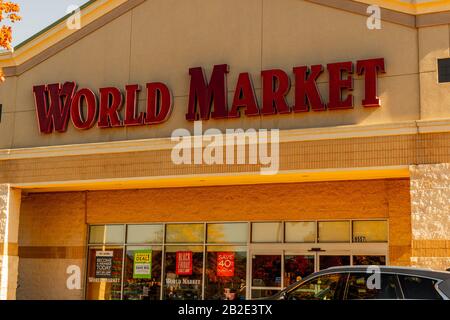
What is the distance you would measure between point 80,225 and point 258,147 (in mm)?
8126

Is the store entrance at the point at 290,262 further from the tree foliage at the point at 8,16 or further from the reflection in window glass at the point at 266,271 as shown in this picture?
the tree foliage at the point at 8,16

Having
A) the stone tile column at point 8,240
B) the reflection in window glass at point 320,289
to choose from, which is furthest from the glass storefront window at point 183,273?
the reflection in window glass at point 320,289

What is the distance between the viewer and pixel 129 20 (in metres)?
21.3

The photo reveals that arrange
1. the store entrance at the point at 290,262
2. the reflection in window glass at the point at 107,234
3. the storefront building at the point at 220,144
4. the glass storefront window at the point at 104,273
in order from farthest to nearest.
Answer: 1. the reflection in window glass at the point at 107,234
2. the glass storefront window at the point at 104,273
3. the store entrance at the point at 290,262
4. the storefront building at the point at 220,144

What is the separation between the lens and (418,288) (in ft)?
30.7

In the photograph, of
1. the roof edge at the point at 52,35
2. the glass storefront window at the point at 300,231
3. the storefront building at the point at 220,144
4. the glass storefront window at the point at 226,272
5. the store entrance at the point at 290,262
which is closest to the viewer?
the storefront building at the point at 220,144

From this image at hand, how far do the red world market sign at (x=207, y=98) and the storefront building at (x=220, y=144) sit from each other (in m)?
0.05

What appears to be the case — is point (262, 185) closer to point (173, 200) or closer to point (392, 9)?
point (173, 200)

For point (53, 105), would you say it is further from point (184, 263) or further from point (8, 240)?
point (184, 263)

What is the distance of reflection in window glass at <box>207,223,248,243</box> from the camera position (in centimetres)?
2117

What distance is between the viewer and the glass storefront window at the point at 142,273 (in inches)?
873
